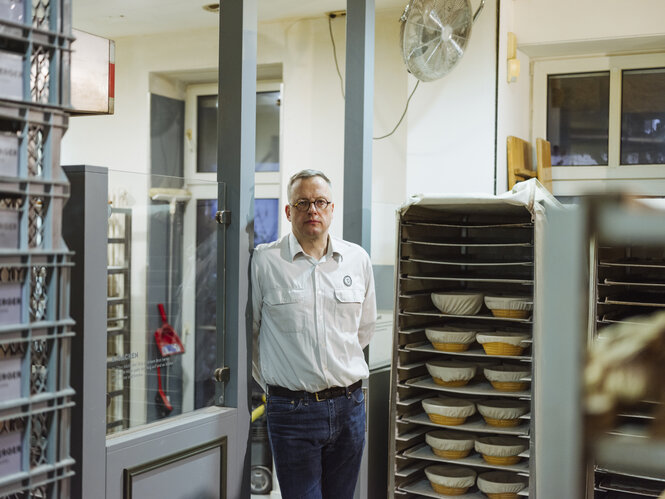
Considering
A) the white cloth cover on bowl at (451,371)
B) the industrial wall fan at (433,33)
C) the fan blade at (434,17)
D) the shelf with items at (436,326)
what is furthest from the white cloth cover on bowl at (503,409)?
the fan blade at (434,17)

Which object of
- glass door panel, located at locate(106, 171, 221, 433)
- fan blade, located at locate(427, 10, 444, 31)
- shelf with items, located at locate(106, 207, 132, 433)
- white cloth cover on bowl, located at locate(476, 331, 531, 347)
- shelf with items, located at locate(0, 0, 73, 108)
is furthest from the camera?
fan blade, located at locate(427, 10, 444, 31)

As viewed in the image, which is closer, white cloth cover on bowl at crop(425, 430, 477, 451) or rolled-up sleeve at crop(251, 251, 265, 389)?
rolled-up sleeve at crop(251, 251, 265, 389)

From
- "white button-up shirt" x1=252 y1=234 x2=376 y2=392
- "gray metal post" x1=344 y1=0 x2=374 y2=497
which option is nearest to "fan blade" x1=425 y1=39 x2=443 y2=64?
"gray metal post" x1=344 y1=0 x2=374 y2=497

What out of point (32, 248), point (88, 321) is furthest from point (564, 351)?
point (88, 321)

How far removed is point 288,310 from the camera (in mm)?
2387

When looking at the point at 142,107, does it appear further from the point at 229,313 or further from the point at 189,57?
the point at 229,313

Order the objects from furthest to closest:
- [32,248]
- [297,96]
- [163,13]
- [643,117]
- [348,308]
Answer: [297,96], [163,13], [643,117], [348,308], [32,248]

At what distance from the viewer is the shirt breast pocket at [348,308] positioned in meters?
2.46

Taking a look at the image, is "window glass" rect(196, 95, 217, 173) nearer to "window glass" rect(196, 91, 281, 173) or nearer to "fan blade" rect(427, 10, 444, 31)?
"window glass" rect(196, 91, 281, 173)

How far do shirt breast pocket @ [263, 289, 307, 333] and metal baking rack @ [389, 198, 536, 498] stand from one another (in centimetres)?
59

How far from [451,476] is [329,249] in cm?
104

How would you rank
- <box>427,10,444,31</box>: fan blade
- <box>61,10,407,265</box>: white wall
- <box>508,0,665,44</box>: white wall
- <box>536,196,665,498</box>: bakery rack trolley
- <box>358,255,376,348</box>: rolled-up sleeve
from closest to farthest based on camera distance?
1. <box>536,196,665,498</box>: bakery rack trolley
2. <box>358,255,376,348</box>: rolled-up sleeve
3. <box>427,10,444,31</box>: fan blade
4. <box>508,0,665,44</box>: white wall
5. <box>61,10,407,265</box>: white wall

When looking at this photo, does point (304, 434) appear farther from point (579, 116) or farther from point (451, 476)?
Answer: point (579, 116)

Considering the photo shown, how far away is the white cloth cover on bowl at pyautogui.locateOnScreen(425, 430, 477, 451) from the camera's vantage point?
288 centimetres
